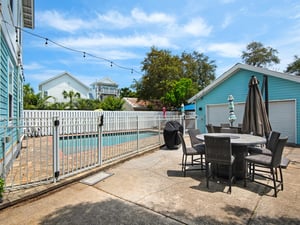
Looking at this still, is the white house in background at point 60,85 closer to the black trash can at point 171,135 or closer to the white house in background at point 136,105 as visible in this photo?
the white house in background at point 136,105

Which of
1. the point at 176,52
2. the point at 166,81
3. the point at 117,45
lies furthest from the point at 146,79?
the point at 117,45

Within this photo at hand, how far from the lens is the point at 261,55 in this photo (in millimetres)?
26203

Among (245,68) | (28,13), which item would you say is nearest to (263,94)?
(245,68)

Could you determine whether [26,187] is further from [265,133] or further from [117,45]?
[117,45]

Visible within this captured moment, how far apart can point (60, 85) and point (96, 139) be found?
92.0 feet

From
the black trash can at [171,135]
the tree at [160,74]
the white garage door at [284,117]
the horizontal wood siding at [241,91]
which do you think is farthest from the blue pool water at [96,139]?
the tree at [160,74]

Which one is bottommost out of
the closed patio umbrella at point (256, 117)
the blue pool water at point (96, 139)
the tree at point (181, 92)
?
the blue pool water at point (96, 139)

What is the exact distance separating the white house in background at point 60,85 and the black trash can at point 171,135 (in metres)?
25.5

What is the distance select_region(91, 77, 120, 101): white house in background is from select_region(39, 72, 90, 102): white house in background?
22.6ft

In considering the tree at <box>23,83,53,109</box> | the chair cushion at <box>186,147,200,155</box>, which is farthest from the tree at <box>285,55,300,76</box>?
the tree at <box>23,83,53,109</box>

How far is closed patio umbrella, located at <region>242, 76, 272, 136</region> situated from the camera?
5.23 m

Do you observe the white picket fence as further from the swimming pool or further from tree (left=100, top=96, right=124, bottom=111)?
tree (left=100, top=96, right=124, bottom=111)

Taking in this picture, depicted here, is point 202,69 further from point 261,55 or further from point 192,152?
point 192,152

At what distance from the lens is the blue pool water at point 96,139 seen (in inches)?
185
